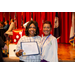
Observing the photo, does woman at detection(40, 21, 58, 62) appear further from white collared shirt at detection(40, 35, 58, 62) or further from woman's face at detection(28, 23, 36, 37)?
woman's face at detection(28, 23, 36, 37)

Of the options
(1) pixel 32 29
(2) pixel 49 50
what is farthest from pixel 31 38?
(2) pixel 49 50

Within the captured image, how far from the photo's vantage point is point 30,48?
4.61ft

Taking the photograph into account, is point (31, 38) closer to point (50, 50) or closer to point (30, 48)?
point (30, 48)

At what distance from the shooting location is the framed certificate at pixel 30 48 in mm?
1384

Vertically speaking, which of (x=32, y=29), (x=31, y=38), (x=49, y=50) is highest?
(x=32, y=29)

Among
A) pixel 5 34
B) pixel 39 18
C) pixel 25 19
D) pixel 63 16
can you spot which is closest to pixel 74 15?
pixel 63 16

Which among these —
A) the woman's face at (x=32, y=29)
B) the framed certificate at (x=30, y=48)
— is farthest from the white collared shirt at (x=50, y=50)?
the woman's face at (x=32, y=29)

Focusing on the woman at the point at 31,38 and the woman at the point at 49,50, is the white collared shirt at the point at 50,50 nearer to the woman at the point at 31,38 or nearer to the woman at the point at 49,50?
the woman at the point at 49,50

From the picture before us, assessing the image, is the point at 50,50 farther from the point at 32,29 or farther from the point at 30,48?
the point at 32,29

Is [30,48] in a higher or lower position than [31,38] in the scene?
lower

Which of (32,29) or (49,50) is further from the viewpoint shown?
(32,29)

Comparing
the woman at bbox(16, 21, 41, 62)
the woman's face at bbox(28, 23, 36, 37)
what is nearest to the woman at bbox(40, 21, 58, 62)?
the woman at bbox(16, 21, 41, 62)

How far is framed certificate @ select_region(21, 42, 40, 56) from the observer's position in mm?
1384

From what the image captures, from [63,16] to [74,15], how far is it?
2.24 ft
